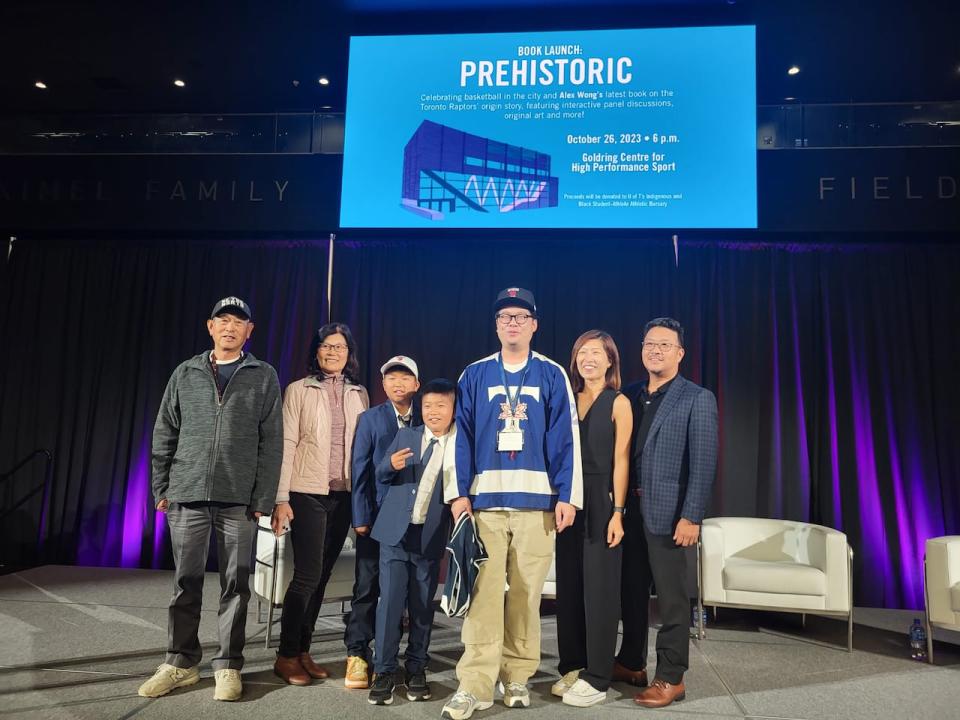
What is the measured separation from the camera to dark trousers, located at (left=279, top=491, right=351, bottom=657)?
2.82 metres

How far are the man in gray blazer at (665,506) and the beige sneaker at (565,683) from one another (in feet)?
0.86

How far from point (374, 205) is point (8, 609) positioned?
136 inches

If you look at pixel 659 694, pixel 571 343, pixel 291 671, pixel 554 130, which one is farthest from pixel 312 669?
pixel 554 130

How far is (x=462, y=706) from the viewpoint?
243cm

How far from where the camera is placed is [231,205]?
538 centimetres

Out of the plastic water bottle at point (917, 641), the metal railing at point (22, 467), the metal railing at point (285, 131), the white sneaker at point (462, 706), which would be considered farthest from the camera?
the metal railing at point (22, 467)

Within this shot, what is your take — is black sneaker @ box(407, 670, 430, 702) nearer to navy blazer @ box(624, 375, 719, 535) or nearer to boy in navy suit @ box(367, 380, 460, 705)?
boy in navy suit @ box(367, 380, 460, 705)

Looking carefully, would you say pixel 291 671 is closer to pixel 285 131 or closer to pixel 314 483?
pixel 314 483

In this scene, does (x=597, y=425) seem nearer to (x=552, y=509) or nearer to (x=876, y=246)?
(x=552, y=509)

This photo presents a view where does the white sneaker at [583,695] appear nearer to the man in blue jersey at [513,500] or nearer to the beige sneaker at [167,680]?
the man in blue jersey at [513,500]

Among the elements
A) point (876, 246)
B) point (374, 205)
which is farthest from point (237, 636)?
point (876, 246)

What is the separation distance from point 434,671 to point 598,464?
4.10 feet

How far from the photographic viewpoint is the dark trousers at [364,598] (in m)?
2.82

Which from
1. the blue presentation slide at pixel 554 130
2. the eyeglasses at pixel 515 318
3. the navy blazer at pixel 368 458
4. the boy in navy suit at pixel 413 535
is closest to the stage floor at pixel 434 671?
the boy in navy suit at pixel 413 535
